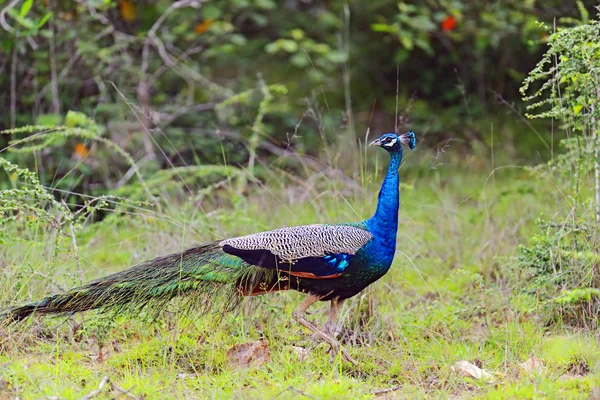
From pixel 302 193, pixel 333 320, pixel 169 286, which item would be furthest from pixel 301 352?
pixel 302 193

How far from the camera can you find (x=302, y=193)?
5.93 meters

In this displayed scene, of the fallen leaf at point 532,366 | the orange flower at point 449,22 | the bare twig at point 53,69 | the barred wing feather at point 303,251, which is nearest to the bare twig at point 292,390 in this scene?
the barred wing feather at point 303,251

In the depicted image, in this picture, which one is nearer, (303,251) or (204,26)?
(303,251)

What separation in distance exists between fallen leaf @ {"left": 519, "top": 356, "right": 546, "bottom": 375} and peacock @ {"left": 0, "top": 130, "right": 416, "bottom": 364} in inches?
30.6

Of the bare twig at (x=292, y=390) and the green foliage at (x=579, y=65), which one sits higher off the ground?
the green foliage at (x=579, y=65)

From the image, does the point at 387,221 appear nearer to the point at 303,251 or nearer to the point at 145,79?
the point at 303,251

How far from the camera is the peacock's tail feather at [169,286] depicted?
3.75 m

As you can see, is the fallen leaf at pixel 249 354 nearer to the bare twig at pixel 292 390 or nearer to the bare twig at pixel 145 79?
the bare twig at pixel 292 390

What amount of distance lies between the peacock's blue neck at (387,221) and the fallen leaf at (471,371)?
59 centimetres

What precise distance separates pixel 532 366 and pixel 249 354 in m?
1.33

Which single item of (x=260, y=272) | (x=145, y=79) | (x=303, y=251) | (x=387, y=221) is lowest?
(x=260, y=272)

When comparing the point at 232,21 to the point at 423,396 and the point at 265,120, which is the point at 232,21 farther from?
the point at 423,396

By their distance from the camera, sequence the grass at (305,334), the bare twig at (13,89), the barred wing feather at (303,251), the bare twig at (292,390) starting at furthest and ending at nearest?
the bare twig at (13,89)
the barred wing feather at (303,251)
the grass at (305,334)
the bare twig at (292,390)

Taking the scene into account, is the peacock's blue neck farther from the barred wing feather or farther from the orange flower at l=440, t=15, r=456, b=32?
the orange flower at l=440, t=15, r=456, b=32
